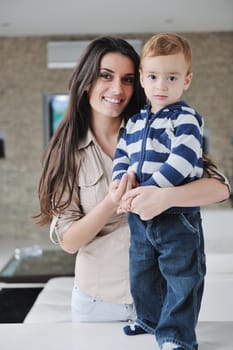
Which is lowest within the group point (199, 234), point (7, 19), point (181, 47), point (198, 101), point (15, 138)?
point (15, 138)

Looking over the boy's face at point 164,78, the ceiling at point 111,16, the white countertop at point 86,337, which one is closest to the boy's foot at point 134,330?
the white countertop at point 86,337

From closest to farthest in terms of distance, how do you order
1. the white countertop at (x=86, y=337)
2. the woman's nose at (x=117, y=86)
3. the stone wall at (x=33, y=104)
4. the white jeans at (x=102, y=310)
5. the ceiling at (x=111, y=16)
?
the white countertop at (x=86, y=337)
the woman's nose at (x=117, y=86)
the white jeans at (x=102, y=310)
the ceiling at (x=111, y=16)
the stone wall at (x=33, y=104)

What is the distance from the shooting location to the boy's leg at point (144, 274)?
1010 millimetres

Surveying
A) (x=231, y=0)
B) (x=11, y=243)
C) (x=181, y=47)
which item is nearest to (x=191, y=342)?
(x=181, y=47)

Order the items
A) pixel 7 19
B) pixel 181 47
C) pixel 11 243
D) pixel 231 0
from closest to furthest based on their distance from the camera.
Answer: pixel 181 47
pixel 231 0
pixel 7 19
pixel 11 243

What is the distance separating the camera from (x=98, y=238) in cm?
130

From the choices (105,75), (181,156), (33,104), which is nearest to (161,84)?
(181,156)

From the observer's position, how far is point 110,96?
1197mm

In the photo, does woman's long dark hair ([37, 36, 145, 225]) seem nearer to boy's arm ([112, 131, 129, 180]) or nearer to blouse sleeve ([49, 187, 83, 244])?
blouse sleeve ([49, 187, 83, 244])

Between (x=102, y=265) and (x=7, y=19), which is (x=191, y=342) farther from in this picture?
(x=7, y=19)

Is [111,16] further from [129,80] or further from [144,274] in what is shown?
[144,274]

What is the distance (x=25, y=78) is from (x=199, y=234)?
18.2 feet

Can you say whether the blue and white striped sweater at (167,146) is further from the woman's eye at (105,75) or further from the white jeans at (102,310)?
the white jeans at (102,310)

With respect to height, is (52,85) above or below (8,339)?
below
